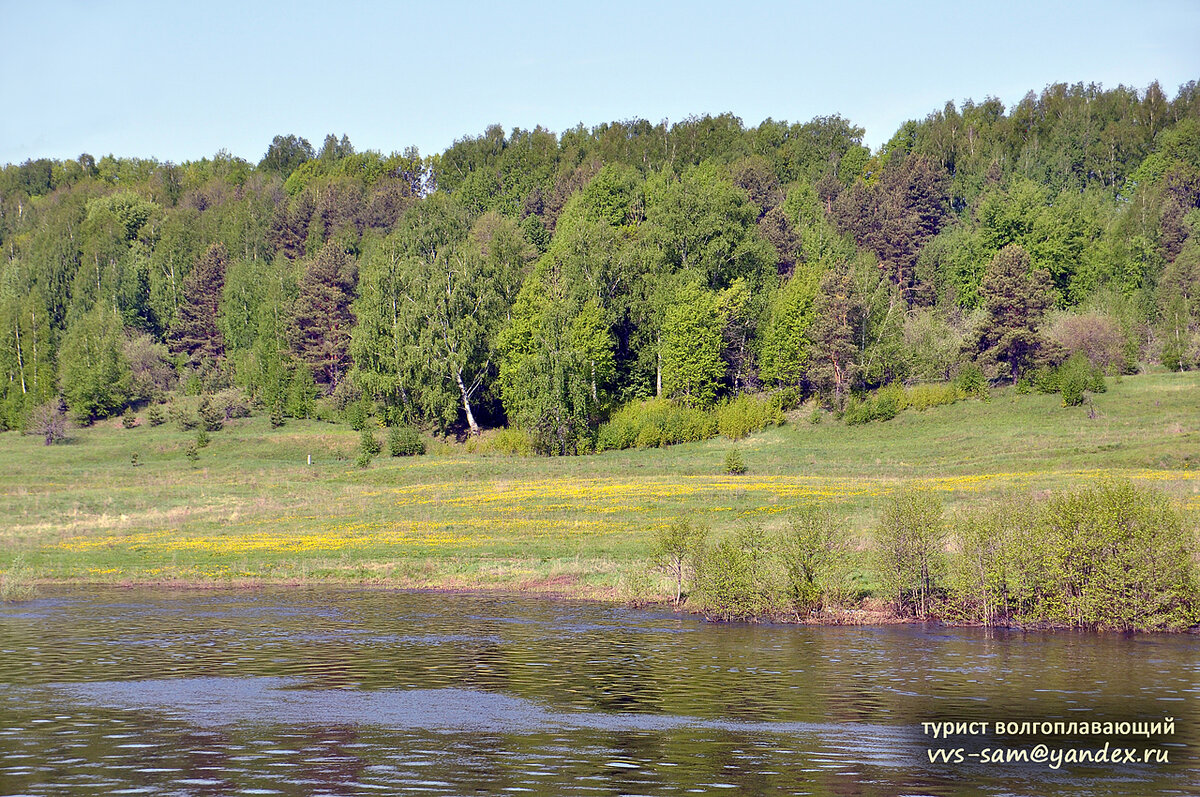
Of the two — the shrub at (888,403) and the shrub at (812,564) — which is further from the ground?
the shrub at (888,403)

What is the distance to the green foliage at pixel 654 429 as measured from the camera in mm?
98250

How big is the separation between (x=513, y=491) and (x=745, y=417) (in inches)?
1377

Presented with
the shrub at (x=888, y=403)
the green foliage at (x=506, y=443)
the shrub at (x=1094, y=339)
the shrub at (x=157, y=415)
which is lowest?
the green foliage at (x=506, y=443)

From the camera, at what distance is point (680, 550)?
42.9 m

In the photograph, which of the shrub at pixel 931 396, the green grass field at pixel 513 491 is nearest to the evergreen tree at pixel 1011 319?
the green grass field at pixel 513 491

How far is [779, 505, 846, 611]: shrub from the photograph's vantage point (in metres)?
40.1

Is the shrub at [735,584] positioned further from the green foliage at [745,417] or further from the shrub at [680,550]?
the green foliage at [745,417]

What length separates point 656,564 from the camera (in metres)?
44.5

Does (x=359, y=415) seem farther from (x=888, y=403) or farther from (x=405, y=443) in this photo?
(x=888, y=403)

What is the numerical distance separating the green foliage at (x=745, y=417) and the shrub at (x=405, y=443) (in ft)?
90.7

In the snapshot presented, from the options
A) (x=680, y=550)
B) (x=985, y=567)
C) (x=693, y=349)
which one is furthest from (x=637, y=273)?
(x=985, y=567)

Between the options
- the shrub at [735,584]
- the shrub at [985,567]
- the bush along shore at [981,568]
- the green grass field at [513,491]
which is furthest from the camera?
the green grass field at [513,491]

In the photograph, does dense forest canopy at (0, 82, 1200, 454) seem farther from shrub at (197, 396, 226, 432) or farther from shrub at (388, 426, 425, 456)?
shrub at (197, 396, 226, 432)

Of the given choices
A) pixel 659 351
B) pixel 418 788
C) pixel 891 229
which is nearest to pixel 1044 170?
pixel 891 229
